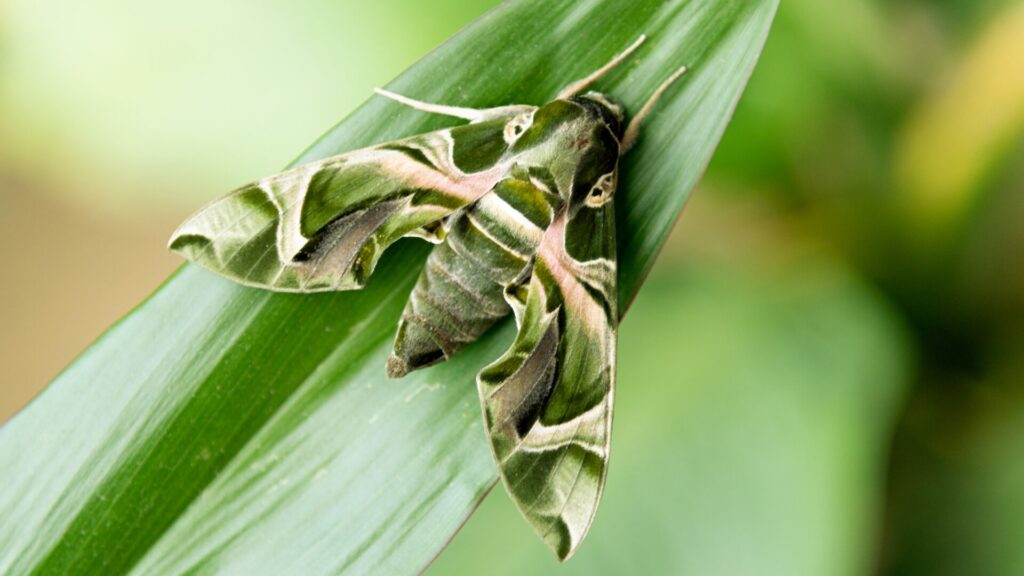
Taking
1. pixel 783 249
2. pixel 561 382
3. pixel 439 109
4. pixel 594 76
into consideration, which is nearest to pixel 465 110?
pixel 439 109

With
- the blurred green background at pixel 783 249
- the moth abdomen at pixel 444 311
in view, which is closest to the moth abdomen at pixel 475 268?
the moth abdomen at pixel 444 311

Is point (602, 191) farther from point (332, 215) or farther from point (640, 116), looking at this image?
point (332, 215)

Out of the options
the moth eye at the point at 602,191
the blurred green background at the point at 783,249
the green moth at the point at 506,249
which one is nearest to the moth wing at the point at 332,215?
the green moth at the point at 506,249

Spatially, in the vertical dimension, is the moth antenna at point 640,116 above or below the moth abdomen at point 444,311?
above

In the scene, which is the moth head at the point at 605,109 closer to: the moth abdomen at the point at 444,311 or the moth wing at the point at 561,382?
the moth wing at the point at 561,382

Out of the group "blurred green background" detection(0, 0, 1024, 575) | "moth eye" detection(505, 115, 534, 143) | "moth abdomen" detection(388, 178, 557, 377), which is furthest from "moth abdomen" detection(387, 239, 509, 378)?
"blurred green background" detection(0, 0, 1024, 575)

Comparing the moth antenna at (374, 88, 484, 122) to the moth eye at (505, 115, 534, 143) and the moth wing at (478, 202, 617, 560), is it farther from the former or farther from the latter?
the moth wing at (478, 202, 617, 560)

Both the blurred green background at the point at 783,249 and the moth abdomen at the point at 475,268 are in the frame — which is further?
the blurred green background at the point at 783,249

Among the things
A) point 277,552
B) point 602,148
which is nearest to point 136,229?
point 277,552
